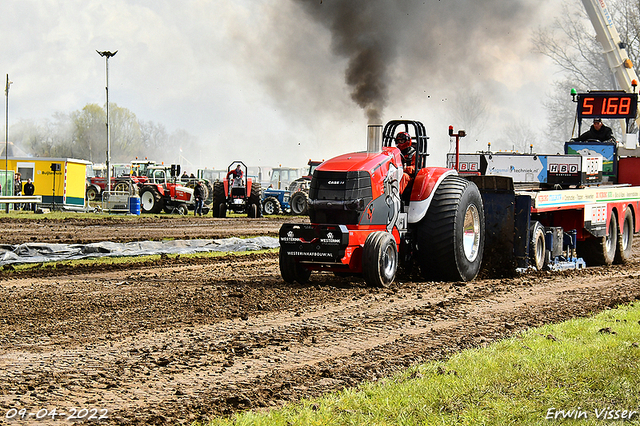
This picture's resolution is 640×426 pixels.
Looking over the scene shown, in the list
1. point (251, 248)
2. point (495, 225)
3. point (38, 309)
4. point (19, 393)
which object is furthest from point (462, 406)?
point (251, 248)

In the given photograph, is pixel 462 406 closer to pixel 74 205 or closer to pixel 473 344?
pixel 473 344

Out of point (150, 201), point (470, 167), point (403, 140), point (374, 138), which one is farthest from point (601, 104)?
point (150, 201)

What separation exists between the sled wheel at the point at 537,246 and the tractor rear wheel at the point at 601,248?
2.09 m

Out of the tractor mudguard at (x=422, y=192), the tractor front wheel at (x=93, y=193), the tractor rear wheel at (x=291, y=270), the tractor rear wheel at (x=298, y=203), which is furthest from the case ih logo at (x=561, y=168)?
the tractor front wheel at (x=93, y=193)

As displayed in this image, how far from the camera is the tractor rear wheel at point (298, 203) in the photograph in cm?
3075

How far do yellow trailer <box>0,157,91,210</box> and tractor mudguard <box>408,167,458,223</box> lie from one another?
25.1 metres

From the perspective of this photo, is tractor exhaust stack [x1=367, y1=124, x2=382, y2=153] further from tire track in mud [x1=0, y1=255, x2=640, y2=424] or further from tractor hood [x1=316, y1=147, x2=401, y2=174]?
tire track in mud [x1=0, y1=255, x2=640, y2=424]

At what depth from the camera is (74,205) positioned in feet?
105

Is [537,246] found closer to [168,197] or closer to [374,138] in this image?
[374,138]

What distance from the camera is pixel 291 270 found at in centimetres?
966

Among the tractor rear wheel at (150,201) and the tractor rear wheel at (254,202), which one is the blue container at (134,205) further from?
the tractor rear wheel at (254,202)

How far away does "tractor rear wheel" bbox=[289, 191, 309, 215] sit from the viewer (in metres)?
30.8

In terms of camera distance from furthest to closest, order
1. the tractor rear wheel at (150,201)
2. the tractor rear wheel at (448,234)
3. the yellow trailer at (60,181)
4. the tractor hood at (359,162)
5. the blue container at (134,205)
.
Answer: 1. the yellow trailer at (60,181)
2. the tractor rear wheel at (150,201)
3. the blue container at (134,205)
4. the tractor rear wheel at (448,234)
5. the tractor hood at (359,162)

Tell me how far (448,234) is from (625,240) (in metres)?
6.75
